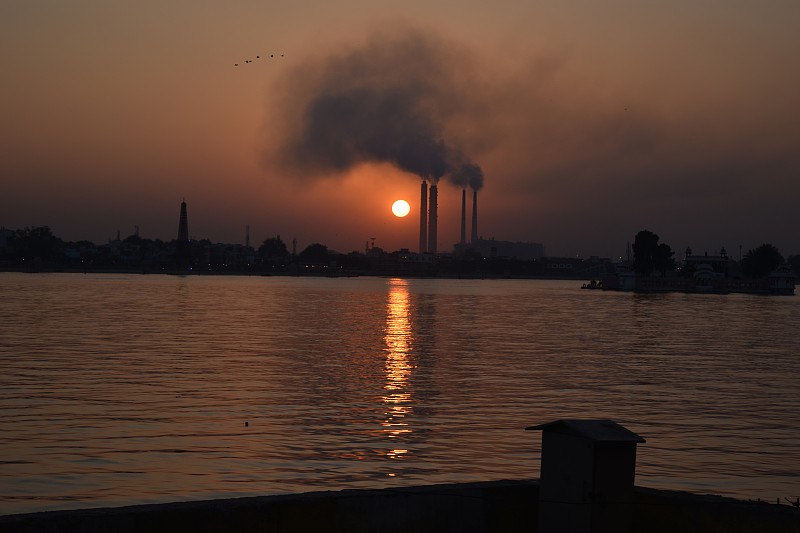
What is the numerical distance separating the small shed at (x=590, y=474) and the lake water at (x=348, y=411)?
918 cm

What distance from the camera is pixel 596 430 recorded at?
890 cm

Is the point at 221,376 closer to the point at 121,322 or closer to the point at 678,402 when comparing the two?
the point at 678,402

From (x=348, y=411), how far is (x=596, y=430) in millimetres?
19668

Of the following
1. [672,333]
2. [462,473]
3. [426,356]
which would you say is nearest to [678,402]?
[462,473]

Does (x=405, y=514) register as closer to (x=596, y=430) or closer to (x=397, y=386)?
(x=596, y=430)

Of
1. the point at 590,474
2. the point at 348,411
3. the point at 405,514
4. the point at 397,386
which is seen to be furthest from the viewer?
the point at 397,386

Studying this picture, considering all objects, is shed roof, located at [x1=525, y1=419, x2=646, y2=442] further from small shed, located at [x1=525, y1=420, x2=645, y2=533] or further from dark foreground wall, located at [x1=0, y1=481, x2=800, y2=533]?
dark foreground wall, located at [x1=0, y1=481, x2=800, y2=533]

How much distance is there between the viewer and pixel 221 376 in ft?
121

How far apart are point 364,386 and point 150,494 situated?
18.5 m

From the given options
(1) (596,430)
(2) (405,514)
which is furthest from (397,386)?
(1) (596,430)

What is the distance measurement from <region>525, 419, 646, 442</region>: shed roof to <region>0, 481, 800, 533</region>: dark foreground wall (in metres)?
1.20

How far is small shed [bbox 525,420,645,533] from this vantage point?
8781mm

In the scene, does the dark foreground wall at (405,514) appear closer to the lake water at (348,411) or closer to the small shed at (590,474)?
the small shed at (590,474)

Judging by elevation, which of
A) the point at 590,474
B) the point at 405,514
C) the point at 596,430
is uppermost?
the point at 596,430
